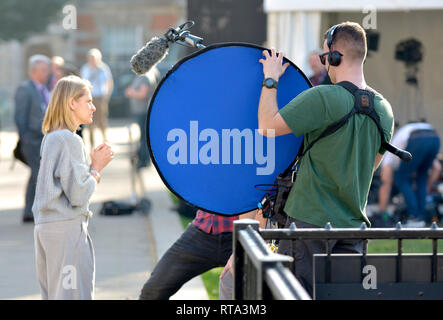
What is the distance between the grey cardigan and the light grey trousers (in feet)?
0.18

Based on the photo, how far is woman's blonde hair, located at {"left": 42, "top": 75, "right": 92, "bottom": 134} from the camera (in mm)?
4738

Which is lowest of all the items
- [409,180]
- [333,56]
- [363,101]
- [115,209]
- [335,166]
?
[115,209]

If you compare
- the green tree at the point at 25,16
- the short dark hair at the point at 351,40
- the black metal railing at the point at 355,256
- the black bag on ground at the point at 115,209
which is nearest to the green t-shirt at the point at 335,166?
the short dark hair at the point at 351,40

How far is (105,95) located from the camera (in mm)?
17344

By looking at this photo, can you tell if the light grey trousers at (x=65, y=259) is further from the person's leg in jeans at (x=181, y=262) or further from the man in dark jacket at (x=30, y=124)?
the man in dark jacket at (x=30, y=124)

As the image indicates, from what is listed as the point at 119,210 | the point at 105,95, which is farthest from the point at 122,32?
the point at 119,210

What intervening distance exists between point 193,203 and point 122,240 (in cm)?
534

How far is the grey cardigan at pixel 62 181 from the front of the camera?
458 cm

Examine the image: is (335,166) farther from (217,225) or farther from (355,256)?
(217,225)

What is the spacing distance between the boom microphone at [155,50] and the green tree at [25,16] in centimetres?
3149

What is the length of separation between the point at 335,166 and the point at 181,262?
118 cm

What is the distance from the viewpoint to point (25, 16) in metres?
35.2

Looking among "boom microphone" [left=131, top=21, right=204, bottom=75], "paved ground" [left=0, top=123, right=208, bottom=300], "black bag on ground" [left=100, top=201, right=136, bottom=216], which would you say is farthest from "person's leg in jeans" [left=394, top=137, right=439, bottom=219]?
"boom microphone" [left=131, top=21, right=204, bottom=75]

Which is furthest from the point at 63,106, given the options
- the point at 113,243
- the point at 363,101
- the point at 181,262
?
the point at 113,243
